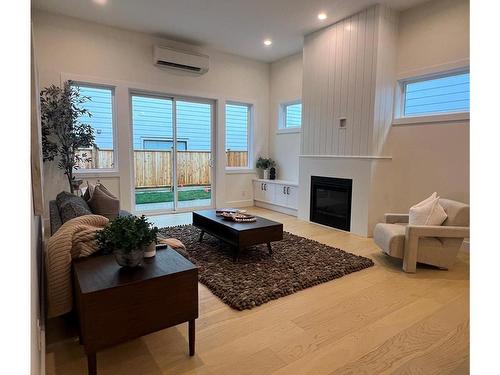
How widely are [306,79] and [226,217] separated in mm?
3095

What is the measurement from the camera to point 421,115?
4203 mm

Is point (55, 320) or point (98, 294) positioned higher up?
point (98, 294)

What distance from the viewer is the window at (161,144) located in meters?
5.62

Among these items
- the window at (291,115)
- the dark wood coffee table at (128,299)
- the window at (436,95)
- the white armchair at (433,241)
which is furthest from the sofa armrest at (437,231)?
the window at (291,115)

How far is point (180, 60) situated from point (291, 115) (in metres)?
2.54

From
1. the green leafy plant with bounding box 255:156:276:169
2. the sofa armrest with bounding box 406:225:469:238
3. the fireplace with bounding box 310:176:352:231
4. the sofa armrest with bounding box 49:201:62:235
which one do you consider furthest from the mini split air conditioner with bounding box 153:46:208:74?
the sofa armrest with bounding box 406:225:469:238

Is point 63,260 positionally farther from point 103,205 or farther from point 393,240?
point 393,240

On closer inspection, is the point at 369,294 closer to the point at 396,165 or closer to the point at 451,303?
the point at 451,303

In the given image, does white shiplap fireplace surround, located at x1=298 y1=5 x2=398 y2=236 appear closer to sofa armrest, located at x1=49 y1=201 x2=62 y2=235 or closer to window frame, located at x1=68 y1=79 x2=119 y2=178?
window frame, located at x1=68 y1=79 x2=119 y2=178

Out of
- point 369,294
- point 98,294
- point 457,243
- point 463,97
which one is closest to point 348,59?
point 463,97

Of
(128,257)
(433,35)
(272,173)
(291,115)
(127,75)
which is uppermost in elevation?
(433,35)

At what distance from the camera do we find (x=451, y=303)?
2498mm

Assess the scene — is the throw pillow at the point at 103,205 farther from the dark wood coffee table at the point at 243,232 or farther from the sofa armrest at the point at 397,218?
the sofa armrest at the point at 397,218

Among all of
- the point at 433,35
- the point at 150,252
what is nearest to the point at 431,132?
the point at 433,35
